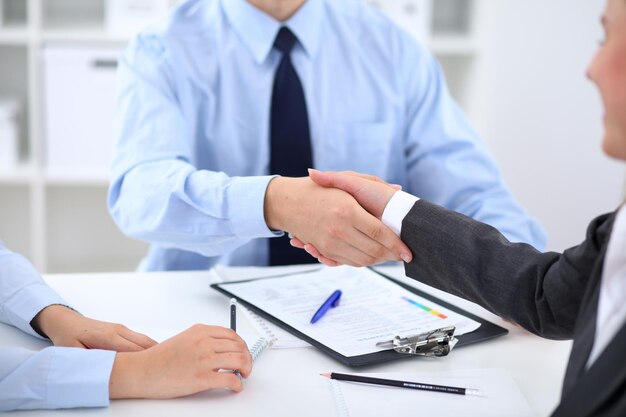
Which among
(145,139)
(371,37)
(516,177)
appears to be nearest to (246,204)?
(145,139)

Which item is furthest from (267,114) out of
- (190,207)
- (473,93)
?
(473,93)

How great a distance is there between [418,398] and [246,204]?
0.50 metres

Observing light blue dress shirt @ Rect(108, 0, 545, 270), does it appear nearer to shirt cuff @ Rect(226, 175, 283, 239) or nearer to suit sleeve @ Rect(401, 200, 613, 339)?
shirt cuff @ Rect(226, 175, 283, 239)

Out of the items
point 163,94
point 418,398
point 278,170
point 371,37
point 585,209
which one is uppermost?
point 371,37

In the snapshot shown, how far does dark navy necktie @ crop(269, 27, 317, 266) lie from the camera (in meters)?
1.68

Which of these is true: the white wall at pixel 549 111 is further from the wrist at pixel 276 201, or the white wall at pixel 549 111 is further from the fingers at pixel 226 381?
the fingers at pixel 226 381

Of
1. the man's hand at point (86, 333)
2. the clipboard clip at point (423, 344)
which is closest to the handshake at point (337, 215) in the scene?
the clipboard clip at point (423, 344)

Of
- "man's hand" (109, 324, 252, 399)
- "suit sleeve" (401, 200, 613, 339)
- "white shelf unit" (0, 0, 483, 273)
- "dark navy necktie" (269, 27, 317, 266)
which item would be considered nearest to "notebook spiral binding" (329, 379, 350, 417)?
"man's hand" (109, 324, 252, 399)

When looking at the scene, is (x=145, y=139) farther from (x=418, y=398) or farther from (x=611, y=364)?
(x=611, y=364)

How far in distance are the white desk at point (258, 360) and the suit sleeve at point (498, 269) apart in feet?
0.29

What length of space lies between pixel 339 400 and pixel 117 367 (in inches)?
10.3

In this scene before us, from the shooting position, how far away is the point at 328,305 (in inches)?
47.0

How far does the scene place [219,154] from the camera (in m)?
1.69

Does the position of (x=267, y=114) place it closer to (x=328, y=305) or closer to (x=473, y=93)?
(x=328, y=305)
